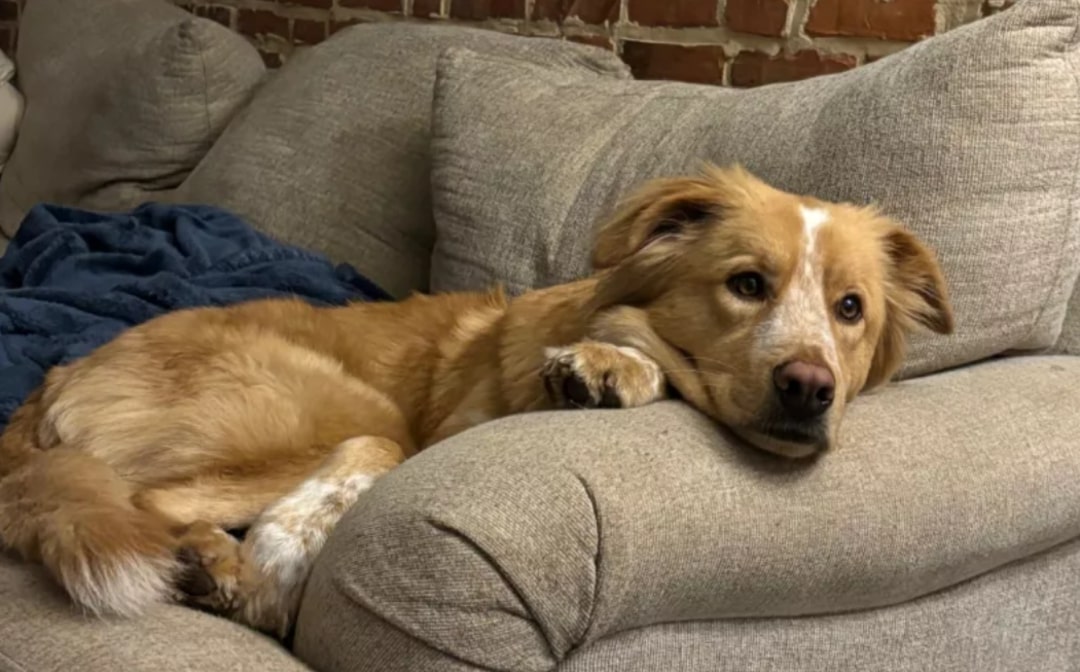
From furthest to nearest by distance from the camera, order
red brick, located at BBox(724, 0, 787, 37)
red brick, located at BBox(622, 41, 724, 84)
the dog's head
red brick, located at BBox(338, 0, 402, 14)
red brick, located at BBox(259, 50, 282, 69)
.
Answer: red brick, located at BBox(259, 50, 282, 69), red brick, located at BBox(338, 0, 402, 14), red brick, located at BBox(622, 41, 724, 84), red brick, located at BBox(724, 0, 787, 37), the dog's head

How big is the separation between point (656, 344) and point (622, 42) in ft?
4.91

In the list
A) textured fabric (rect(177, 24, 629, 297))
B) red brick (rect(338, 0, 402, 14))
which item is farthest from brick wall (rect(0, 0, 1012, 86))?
textured fabric (rect(177, 24, 629, 297))

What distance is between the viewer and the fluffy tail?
1.25 metres

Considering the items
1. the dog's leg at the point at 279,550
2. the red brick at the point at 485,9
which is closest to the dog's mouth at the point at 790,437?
the dog's leg at the point at 279,550

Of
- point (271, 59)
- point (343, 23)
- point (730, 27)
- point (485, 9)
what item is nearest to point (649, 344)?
point (730, 27)

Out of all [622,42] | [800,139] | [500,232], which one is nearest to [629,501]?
[800,139]

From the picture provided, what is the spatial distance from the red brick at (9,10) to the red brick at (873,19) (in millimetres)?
3411

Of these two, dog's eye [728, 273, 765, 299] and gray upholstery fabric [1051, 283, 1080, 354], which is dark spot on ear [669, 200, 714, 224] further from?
gray upholstery fabric [1051, 283, 1080, 354]

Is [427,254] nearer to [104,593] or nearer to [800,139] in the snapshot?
[800,139]

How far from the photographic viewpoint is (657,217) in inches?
64.9

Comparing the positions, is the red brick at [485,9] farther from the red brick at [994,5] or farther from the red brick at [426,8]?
the red brick at [994,5]

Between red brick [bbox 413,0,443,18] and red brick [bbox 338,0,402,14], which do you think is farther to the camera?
red brick [bbox 338,0,402,14]

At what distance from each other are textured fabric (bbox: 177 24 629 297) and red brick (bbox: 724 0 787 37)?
274 mm

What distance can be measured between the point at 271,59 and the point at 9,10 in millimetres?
1449
